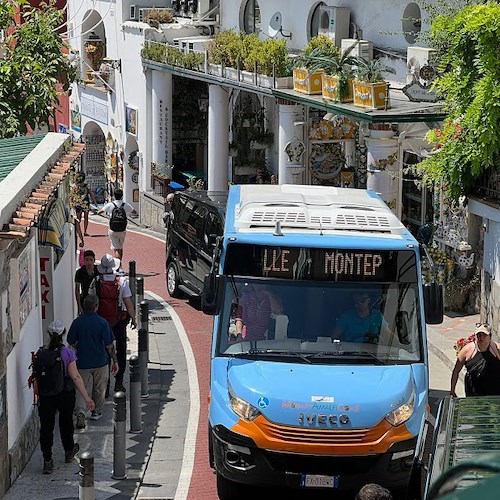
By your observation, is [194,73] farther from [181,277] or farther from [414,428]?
[414,428]

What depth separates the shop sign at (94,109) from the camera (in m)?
41.5

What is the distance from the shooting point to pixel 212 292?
12.2m

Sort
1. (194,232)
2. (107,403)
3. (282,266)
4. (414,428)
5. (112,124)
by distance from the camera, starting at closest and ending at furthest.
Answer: (414,428) → (282,266) → (107,403) → (194,232) → (112,124)

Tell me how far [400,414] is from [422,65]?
467 inches

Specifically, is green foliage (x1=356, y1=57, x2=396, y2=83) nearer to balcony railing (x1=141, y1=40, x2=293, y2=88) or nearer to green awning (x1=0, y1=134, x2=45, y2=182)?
balcony railing (x1=141, y1=40, x2=293, y2=88)

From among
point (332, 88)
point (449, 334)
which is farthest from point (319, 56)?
point (449, 334)

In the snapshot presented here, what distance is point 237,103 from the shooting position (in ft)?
117

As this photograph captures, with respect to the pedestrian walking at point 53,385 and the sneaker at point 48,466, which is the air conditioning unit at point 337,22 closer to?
the pedestrian walking at point 53,385

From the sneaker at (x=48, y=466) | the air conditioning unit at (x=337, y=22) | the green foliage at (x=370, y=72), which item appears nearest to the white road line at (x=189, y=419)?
the sneaker at (x=48, y=466)

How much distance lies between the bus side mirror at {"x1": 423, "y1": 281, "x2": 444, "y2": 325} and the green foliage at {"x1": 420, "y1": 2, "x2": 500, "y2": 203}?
6125 mm

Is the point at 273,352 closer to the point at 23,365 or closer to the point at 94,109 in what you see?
the point at 23,365

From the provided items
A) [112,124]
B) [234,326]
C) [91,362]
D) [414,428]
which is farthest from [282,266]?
[112,124]

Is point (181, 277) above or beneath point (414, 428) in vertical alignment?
beneath

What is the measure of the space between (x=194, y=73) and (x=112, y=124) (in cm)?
921
